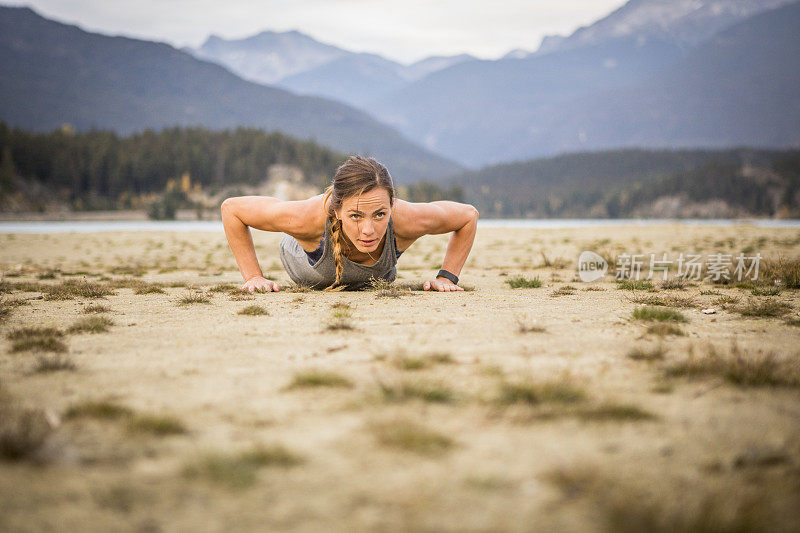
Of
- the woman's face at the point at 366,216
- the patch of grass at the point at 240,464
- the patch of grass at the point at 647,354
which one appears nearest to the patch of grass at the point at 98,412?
the patch of grass at the point at 240,464

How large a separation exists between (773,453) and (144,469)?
2664 mm

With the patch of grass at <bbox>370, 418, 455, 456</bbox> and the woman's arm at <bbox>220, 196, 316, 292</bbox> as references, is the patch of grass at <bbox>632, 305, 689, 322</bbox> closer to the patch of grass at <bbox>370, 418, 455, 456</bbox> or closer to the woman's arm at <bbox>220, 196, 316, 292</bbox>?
the patch of grass at <bbox>370, 418, 455, 456</bbox>

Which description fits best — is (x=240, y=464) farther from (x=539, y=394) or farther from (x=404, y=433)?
(x=539, y=394)

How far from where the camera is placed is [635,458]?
228 cm

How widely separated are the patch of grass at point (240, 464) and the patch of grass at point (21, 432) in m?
0.70

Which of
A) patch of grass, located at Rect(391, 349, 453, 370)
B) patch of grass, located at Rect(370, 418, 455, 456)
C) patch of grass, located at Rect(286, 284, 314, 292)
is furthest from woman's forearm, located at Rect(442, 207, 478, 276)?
patch of grass, located at Rect(370, 418, 455, 456)

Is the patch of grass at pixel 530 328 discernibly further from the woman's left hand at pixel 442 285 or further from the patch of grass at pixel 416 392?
the woman's left hand at pixel 442 285

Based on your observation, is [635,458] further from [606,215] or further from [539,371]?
[606,215]

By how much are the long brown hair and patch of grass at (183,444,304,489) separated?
162 inches

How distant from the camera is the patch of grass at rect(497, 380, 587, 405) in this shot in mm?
2854

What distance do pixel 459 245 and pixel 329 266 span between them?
1953 mm

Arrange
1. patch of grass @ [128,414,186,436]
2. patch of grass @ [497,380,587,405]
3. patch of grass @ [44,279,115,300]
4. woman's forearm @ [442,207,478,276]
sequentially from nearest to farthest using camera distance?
patch of grass @ [128,414,186,436]
patch of grass @ [497,380,587,405]
patch of grass @ [44,279,115,300]
woman's forearm @ [442,207,478,276]

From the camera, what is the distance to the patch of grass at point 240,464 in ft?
6.84

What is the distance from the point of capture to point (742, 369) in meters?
3.27
